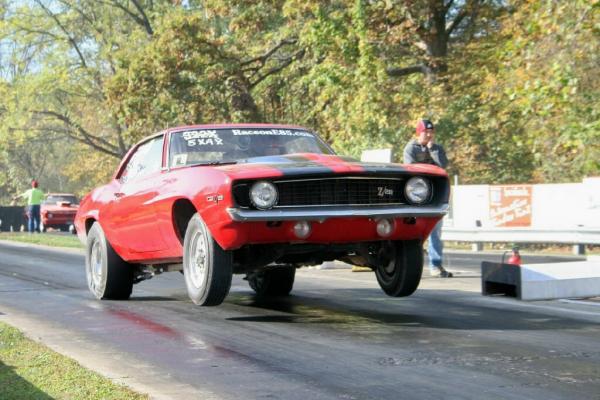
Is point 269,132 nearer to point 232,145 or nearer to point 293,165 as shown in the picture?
point 232,145

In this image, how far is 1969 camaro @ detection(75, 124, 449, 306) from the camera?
7.69 m

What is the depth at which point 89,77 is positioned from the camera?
51.0m

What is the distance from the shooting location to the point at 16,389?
5.41 metres

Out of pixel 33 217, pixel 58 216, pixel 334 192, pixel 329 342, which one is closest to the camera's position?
pixel 329 342

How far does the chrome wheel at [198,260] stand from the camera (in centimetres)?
809

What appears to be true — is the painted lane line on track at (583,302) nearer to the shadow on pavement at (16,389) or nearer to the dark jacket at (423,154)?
the dark jacket at (423,154)

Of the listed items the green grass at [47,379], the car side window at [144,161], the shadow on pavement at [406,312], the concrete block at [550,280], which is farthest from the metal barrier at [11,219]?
A: the green grass at [47,379]

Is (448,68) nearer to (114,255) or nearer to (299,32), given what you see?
(299,32)

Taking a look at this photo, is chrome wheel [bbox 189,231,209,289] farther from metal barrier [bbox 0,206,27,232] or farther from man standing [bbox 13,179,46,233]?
metal barrier [bbox 0,206,27,232]

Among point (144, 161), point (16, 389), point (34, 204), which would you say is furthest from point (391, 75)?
point (16, 389)

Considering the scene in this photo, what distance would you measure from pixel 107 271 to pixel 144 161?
1.20m

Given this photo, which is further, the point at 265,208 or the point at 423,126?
the point at 423,126

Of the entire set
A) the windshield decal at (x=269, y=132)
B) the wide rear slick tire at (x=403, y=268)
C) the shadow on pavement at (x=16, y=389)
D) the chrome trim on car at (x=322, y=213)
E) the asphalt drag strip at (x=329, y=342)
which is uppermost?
the windshield decal at (x=269, y=132)

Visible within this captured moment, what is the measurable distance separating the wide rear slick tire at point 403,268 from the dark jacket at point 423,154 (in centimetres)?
330
